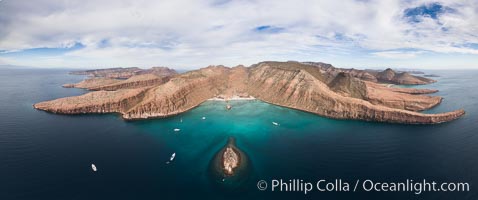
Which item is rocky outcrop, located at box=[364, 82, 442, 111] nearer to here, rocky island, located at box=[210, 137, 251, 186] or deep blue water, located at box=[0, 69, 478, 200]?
deep blue water, located at box=[0, 69, 478, 200]

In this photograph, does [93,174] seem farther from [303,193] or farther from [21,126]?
[21,126]

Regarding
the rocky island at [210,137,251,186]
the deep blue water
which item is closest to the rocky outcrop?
the deep blue water

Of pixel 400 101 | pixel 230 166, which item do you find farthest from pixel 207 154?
pixel 400 101

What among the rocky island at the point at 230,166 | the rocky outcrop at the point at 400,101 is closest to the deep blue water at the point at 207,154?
the rocky island at the point at 230,166

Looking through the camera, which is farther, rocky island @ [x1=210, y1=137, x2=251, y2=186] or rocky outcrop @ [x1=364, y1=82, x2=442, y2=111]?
rocky outcrop @ [x1=364, y1=82, x2=442, y2=111]

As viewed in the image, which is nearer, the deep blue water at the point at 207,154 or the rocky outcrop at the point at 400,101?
the deep blue water at the point at 207,154

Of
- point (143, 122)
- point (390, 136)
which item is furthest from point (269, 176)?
point (143, 122)

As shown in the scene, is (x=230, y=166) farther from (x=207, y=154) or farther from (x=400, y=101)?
(x=400, y=101)

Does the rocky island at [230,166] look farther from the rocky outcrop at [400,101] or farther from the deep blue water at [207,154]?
the rocky outcrop at [400,101]
